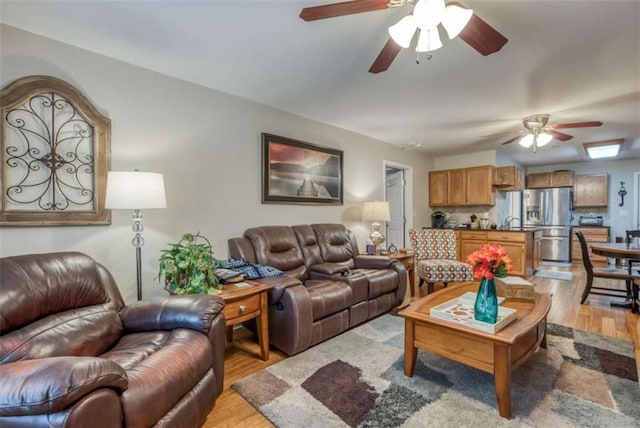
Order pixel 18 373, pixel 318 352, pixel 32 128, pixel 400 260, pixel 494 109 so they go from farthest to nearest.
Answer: pixel 400 260
pixel 494 109
pixel 318 352
pixel 32 128
pixel 18 373

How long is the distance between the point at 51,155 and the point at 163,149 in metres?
0.75

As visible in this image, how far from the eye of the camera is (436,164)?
6488 mm

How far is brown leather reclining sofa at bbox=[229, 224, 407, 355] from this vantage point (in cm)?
244

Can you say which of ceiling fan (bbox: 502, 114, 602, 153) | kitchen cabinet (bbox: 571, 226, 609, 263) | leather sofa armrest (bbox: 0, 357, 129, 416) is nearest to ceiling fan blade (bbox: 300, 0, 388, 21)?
leather sofa armrest (bbox: 0, 357, 129, 416)

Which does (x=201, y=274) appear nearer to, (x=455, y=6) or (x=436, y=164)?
(x=455, y=6)

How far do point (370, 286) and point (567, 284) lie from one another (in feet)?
12.4

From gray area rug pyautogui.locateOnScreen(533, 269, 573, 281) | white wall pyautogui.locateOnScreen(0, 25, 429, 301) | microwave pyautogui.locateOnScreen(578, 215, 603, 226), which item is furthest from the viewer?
microwave pyautogui.locateOnScreen(578, 215, 603, 226)

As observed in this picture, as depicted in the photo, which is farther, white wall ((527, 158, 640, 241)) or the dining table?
white wall ((527, 158, 640, 241))

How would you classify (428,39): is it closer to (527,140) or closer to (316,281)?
(316,281)

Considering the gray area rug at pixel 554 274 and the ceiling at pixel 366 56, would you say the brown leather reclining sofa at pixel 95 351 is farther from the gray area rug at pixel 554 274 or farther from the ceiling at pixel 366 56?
the gray area rug at pixel 554 274

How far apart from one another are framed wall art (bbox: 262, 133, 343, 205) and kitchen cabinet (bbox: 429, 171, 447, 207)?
2.87 metres

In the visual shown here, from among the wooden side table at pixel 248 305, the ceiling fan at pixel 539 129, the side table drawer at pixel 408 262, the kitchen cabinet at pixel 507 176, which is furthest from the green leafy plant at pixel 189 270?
the kitchen cabinet at pixel 507 176

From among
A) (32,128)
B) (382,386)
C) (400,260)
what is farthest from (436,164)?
(32,128)

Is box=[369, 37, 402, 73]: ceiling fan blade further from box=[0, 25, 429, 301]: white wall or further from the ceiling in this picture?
box=[0, 25, 429, 301]: white wall
